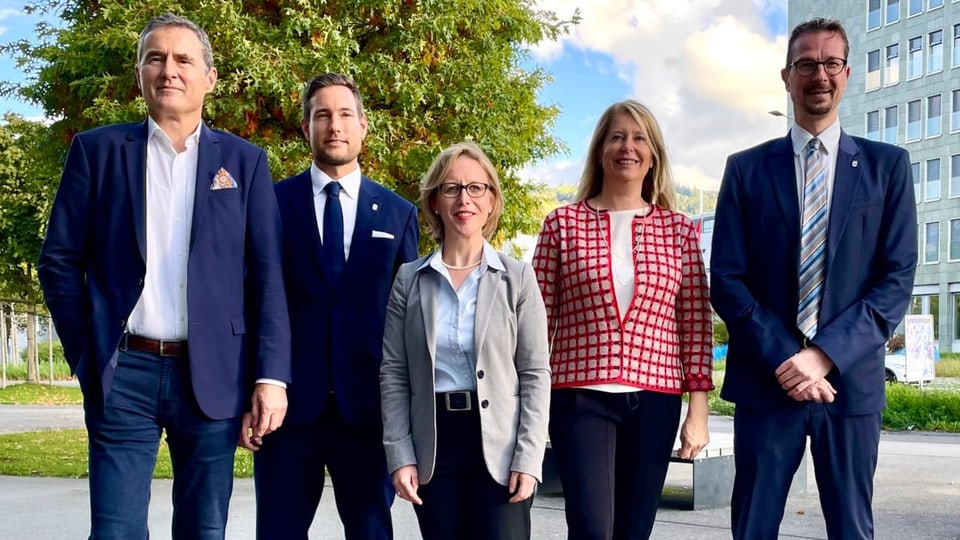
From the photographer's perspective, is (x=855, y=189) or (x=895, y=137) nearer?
(x=855, y=189)

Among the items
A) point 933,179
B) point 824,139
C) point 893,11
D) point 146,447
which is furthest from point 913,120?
point 146,447

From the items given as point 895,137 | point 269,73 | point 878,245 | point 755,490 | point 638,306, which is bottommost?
point 755,490

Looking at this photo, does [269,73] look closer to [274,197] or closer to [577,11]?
[577,11]

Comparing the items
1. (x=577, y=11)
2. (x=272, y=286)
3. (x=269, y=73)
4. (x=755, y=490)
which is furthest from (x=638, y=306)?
(x=577, y=11)

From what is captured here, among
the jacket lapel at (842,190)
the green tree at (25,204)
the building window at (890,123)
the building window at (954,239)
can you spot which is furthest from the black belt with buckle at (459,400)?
the building window at (890,123)

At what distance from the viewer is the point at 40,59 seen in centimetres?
1232

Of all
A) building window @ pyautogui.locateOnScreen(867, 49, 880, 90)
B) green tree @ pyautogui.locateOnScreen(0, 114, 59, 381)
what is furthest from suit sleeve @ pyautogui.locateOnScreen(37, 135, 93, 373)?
building window @ pyautogui.locateOnScreen(867, 49, 880, 90)

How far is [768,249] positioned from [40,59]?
11341mm

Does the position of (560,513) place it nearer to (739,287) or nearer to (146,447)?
(739,287)

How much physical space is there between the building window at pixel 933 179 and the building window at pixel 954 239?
5.88 feet

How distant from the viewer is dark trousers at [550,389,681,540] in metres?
3.54

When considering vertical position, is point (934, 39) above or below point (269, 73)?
above

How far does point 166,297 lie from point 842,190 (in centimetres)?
242

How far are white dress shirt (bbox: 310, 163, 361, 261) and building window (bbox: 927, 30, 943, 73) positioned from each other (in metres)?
52.5
